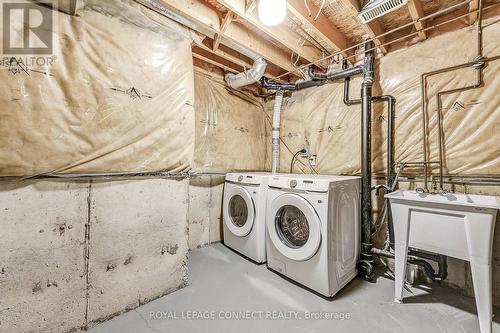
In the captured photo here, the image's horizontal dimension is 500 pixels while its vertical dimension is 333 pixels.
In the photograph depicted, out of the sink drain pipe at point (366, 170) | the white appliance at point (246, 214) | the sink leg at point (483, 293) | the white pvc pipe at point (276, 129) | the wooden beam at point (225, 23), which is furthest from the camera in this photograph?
the white pvc pipe at point (276, 129)

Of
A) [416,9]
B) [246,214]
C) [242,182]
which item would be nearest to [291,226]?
[246,214]

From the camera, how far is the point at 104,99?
4.70 ft

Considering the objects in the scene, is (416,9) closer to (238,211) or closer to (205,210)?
(238,211)

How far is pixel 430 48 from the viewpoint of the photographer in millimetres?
2088

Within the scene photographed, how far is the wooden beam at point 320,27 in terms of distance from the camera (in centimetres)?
180

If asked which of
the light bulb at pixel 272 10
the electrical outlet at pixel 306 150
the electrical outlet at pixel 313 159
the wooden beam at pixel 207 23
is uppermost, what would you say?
the wooden beam at pixel 207 23

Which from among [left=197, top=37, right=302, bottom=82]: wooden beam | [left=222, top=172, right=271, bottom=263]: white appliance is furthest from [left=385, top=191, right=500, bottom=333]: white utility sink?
[left=197, top=37, right=302, bottom=82]: wooden beam

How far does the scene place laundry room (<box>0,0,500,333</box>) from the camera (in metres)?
1.24

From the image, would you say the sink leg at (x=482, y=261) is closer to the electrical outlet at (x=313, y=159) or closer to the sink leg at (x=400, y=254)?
the sink leg at (x=400, y=254)

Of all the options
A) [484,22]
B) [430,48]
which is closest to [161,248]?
[430,48]

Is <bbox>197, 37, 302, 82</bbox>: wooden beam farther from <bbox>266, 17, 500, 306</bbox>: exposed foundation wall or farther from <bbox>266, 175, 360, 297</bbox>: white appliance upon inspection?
<bbox>266, 175, 360, 297</bbox>: white appliance

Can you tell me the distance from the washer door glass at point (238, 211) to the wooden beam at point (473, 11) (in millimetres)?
2650

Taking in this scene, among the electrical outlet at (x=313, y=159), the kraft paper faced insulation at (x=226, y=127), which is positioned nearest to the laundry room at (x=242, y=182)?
the electrical outlet at (x=313, y=159)

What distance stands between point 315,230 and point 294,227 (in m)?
0.39
